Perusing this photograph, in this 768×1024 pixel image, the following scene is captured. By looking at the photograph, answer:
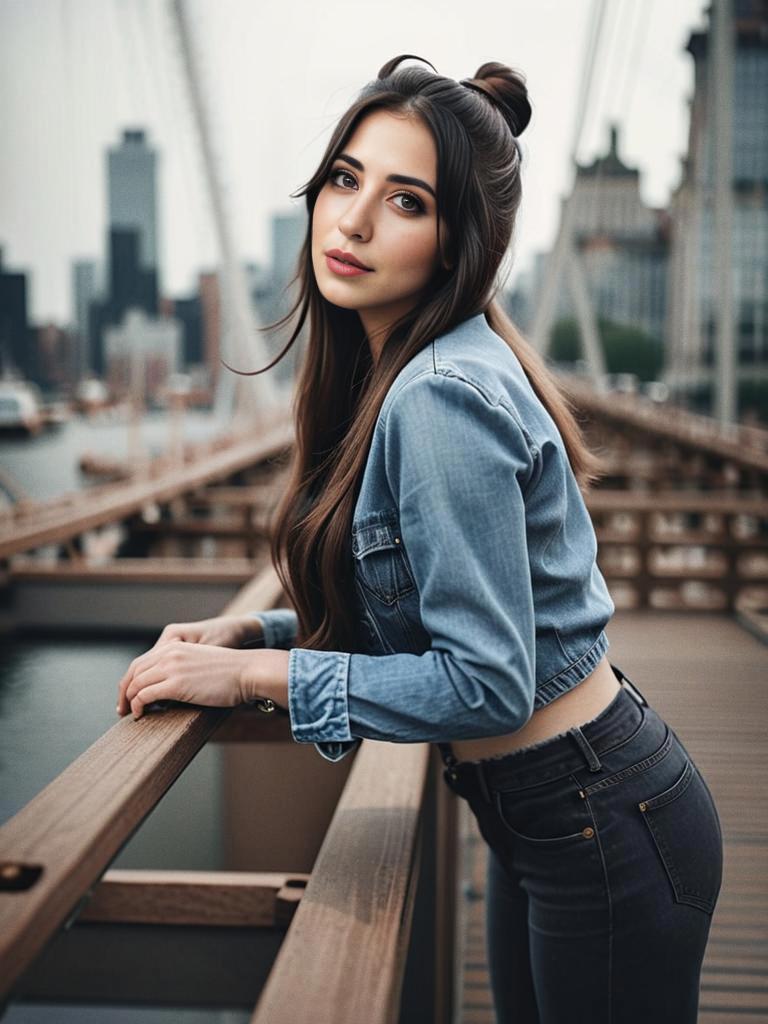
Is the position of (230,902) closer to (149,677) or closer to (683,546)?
(149,677)

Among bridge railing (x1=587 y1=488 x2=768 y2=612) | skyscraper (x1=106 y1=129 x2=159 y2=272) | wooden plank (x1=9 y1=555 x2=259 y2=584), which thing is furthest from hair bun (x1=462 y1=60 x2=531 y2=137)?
skyscraper (x1=106 y1=129 x2=159 y2=272)

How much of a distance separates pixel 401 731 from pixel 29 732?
338 centimetres

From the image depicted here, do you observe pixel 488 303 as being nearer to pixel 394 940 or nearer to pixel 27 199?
pixel 394 940

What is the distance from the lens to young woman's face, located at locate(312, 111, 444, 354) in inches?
41.7

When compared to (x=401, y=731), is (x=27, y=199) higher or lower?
higher

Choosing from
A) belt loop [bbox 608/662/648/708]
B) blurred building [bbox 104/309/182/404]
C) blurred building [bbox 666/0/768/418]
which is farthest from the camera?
blurred building [bbox 666/0/768/418]

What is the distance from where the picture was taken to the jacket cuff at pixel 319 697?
3.15 ft

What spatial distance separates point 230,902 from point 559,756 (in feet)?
1.94

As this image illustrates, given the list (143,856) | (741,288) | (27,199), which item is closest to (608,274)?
(741,288)

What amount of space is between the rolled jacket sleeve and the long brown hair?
122 millimetres

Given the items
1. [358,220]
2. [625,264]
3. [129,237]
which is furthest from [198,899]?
[625,264]

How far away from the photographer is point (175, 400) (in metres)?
13.4

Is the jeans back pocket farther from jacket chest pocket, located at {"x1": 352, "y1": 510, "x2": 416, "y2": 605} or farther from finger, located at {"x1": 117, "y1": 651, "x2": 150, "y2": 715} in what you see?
finger, located at {"x1": 117, "y1": 651, "x2": 150, "y2": 715}

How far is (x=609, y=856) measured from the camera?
3.41 feet
